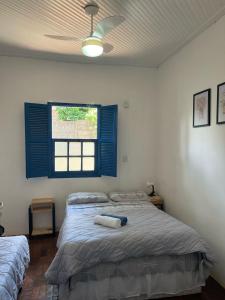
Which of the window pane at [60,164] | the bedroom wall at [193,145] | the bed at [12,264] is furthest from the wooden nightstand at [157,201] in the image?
the bed at [12,264]

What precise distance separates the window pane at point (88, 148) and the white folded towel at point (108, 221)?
5.44 feet

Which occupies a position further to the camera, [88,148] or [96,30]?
[88,148]

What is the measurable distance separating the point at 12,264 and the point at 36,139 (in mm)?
2209

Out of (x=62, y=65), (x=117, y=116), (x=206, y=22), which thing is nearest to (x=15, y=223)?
(x=117, y=116)

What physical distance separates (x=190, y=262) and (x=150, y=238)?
0.50m

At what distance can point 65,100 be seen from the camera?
13.2 feet

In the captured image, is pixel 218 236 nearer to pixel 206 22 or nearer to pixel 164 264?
pixel 164 264

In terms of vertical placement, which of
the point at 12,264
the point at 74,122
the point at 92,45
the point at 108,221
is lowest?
the point at 12,264

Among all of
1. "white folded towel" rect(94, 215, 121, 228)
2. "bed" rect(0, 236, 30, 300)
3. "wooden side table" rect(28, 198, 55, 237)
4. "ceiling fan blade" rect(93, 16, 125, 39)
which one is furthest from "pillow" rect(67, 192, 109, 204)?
"ceiling fan blade" rect(93, 16, 125, 39)

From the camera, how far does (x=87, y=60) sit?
12.9 feet

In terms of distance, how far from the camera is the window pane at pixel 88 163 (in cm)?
420

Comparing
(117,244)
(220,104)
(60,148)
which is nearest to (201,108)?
(220,104)

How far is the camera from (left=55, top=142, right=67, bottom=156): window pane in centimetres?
408

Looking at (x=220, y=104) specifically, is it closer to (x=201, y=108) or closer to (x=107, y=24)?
(x=201, y=108)
